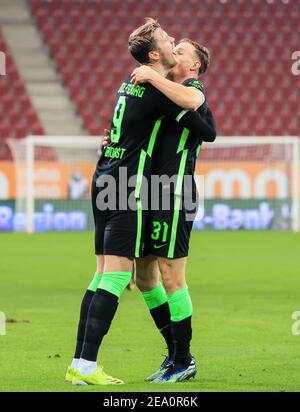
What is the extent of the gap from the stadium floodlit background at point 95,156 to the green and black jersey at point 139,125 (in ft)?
8.18

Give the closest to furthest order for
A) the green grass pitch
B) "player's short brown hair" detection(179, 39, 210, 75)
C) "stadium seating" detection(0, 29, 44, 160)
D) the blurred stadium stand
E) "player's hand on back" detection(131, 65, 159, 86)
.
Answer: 1. "player's hand on back" detection(131, 65, 159, 86)
2. the green grass pitch
3. "player's short brown hair" detection(179, 39, 210, 75)
4. "stadium seating" detection(0, 29, 44, 160)
5. the blurred stadium stand

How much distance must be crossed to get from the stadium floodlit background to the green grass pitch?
0.04 meters

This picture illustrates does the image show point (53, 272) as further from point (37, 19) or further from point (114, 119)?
point (37, 19)

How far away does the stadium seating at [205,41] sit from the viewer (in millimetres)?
24672

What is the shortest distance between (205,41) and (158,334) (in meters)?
18.4

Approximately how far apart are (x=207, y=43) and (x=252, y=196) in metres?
5.43

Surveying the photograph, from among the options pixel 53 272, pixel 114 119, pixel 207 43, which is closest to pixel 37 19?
pixel 207 43

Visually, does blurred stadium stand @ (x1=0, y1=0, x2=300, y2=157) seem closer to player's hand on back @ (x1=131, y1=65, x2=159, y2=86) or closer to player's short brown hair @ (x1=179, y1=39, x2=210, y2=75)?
player's short brown hair @ (x1=179, y1=39, x2=210, y2=75)

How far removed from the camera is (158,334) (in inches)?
290

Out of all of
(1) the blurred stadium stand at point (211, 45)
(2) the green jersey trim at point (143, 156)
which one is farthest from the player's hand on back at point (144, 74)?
(1) the blurred stadium stand at point (211, 45)

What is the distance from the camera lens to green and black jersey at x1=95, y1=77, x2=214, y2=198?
526 cm

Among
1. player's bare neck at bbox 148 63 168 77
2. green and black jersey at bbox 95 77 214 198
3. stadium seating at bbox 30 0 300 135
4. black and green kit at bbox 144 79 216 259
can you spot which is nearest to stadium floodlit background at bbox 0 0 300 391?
stadium seating at bbox 30 0 300 135

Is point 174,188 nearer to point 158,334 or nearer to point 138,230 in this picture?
point 138,230

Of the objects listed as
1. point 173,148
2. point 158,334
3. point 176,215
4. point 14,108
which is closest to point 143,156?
point 173,148
